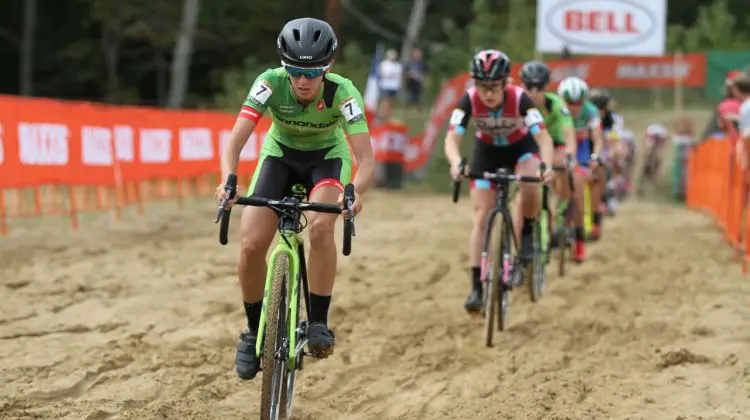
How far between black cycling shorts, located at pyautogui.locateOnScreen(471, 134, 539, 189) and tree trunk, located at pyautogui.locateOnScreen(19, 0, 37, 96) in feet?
101

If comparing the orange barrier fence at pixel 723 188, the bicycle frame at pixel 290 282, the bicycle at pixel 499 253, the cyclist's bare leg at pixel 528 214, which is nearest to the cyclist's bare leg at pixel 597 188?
the orange barrier fence at pixel 723 188

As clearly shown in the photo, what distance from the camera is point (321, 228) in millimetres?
5289

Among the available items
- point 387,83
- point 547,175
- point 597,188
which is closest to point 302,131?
point 547,175

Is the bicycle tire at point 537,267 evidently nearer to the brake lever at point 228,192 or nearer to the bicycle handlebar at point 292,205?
the bicycle handlebar at point 292,205

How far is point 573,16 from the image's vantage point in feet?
77.6

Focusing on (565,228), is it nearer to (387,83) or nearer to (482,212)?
(482,212)

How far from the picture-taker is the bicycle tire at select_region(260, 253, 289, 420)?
4809 millimetres

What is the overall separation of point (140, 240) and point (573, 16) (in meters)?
14.2

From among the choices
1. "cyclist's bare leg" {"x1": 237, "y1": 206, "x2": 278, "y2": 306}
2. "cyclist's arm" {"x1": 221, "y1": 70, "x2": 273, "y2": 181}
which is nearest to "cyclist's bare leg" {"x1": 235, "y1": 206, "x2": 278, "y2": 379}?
"cyclist's bare leg" {"x1": 237, "y1": 206, "x2": 278, "y2": 306}

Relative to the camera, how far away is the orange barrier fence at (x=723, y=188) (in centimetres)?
1144

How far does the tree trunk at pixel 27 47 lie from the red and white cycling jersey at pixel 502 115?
31.2 m

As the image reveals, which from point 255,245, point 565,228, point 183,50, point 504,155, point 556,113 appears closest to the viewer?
point 255,245

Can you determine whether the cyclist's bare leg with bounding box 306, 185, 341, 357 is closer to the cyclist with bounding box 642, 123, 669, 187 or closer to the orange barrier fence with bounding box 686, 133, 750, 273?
the orange barrier fence with bounding box 686, 133, 750, 273

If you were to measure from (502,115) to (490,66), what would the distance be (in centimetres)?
64
